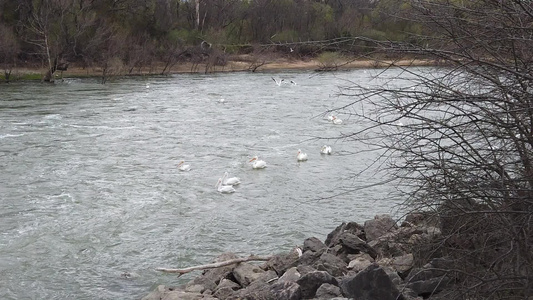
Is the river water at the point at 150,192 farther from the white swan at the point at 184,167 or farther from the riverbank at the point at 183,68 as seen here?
the riverbank at the point at 183,68

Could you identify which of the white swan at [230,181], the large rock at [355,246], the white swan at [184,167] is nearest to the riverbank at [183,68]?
the white swan at [184,167]

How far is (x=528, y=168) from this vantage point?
11.9 feet

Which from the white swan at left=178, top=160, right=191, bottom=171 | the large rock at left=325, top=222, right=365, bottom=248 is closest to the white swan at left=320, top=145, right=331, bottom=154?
the white swan at left=178, top=160, right=191, bottom=171

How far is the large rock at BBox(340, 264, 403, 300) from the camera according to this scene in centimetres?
445

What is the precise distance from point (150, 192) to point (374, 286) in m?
6.99

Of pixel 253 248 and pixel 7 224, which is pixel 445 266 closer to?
pixel 253 248

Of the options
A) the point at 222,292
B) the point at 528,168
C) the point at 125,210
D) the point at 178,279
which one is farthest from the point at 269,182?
the point at 528,168

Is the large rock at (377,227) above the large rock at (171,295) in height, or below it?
above

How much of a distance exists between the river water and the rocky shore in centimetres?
63

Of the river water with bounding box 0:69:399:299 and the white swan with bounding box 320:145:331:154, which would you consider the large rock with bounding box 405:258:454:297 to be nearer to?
the river water with bounding box 0:69:399:299

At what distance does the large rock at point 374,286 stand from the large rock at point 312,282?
51cm

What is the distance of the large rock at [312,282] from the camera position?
16.7 ft

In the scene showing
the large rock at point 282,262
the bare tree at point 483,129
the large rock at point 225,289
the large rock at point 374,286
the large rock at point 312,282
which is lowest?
the large rock at point 225,289

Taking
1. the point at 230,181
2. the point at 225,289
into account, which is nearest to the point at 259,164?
the point at 230,181
